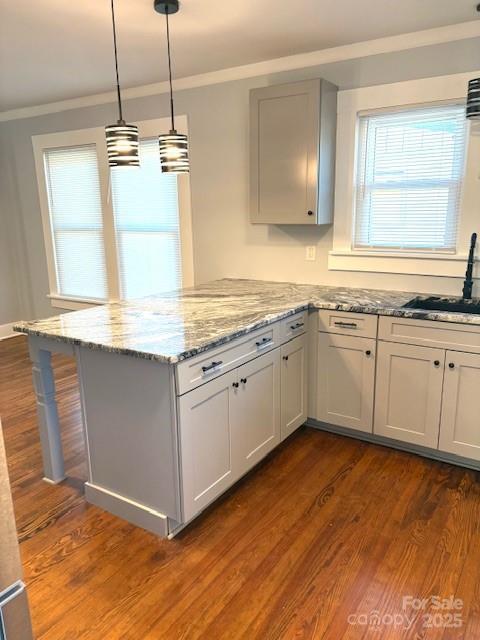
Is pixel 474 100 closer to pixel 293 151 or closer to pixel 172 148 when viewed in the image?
pixel 293 151

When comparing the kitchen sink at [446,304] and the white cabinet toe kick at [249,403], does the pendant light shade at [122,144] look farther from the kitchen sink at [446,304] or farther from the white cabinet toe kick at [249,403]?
the kitchen sink at [446,304]

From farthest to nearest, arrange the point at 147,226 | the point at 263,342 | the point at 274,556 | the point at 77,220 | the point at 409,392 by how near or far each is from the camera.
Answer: the point at 77,220, the point at 147,226, the point at 409,392, the point at 263,342, the point at 274,556

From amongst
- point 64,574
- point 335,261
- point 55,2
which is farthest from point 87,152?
point 64,574

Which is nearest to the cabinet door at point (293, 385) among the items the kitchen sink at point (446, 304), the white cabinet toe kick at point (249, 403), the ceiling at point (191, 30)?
the white cabinet toe kick at point (249, 403)

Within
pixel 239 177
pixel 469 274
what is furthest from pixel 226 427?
pixel 239 177

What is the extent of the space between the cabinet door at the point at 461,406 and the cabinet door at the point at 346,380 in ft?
1.40

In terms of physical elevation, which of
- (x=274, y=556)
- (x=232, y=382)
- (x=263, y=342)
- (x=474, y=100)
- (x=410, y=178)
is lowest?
(x=274, y=556)

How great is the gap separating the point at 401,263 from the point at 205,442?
1.86 meters

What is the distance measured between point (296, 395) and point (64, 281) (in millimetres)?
3349

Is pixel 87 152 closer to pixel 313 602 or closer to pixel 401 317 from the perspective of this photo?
pixel 401 317

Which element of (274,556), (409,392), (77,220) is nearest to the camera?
(274,556)

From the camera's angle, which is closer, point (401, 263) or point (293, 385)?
point (293, 385)

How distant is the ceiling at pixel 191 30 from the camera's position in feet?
8.19

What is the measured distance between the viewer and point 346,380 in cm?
297
